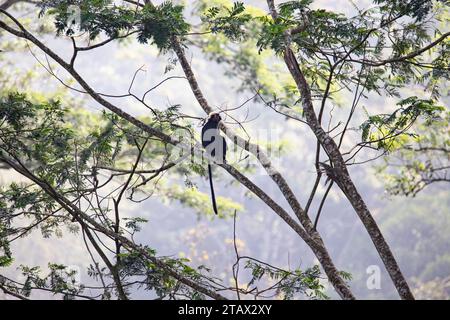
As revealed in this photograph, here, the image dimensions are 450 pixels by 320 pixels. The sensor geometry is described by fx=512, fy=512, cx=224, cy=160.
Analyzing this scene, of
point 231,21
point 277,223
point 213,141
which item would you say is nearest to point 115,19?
point 231,21

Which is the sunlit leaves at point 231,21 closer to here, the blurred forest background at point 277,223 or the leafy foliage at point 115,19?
the leafy foliage at point 115,19

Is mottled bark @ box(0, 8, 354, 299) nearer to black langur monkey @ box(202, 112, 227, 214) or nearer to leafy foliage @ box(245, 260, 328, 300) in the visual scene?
leafy foliage @ box(245, 260, 328, 300)

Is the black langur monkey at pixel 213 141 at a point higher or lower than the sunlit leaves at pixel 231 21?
lower

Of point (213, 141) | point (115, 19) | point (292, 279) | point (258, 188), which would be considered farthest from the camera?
point (213, 141)

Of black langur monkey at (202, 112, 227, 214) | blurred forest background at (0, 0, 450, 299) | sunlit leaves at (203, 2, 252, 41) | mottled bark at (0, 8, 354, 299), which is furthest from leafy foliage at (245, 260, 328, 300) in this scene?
blurred forest background at (0, 0, 450, 299)

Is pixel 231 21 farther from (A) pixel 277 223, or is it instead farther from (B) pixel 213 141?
(A) pixel 277 223

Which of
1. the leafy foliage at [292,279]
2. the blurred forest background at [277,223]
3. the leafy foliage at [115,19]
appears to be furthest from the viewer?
the blurred forest background at [277,223]

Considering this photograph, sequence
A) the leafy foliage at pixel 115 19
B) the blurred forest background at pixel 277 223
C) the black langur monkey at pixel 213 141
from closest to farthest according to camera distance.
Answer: the leafy foliage at pixel 115 19 < the black langur monkey at pixel 213 141 < the blurred forest background at pixel 277 223

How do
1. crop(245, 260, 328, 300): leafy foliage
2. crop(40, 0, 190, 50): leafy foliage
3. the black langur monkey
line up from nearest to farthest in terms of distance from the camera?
crop(40, 0, 190, 50): leafy foliage, crop(245, 260, 328, 300): leafy foliage, the black langur monkey

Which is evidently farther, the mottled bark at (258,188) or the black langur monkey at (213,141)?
the black langur monkey at (213,141)

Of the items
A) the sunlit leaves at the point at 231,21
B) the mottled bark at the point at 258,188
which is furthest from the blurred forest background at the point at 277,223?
the sunlit leaves at the point at 231,21

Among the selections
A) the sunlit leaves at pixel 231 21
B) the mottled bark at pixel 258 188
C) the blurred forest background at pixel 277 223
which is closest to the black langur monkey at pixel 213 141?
the mottled bark at pixel 258 188

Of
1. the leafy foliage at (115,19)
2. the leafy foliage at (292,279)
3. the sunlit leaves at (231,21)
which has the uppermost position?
the sunlit leaves at (231,21)
